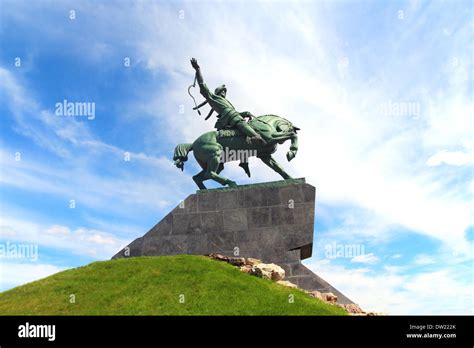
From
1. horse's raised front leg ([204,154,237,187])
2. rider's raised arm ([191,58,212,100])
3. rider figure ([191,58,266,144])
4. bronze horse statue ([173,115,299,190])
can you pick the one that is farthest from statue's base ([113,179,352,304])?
rider's raised arm ([191,58,212,100])

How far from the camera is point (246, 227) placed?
16.5 metres

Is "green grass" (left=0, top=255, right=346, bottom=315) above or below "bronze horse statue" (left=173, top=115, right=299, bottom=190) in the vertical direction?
below

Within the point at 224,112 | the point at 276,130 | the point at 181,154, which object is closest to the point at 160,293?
the point at 181,154

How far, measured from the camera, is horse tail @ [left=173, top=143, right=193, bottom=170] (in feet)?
59.9

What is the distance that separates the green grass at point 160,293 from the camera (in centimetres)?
1167

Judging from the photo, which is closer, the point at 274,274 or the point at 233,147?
the point at 274,274

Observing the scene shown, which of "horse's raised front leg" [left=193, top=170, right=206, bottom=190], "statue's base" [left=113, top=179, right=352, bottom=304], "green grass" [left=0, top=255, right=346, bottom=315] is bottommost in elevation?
"green grass" [left=0, top=255, right=346, bottom=315]

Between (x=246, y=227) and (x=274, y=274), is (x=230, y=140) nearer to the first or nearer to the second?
(x=246, y=227)

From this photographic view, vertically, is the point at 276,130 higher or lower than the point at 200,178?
higher

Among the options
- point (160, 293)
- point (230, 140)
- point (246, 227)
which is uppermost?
point (230, 140)

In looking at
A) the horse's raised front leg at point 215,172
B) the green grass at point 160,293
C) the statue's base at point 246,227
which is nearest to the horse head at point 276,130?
the statue's base at point 246,227

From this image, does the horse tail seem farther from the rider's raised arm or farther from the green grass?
the green grass

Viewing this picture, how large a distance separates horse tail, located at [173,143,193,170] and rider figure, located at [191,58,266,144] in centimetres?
143

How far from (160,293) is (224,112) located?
8.01 m
